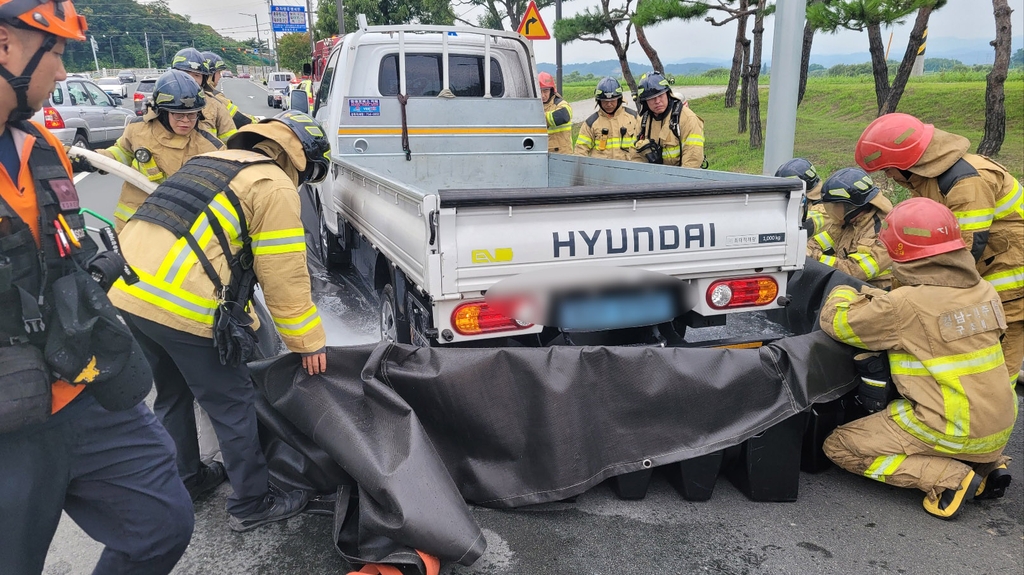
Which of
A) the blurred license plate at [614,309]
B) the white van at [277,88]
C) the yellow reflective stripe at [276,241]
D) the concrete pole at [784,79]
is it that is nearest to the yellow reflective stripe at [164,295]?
the yellow reflective stripe at [276,241]

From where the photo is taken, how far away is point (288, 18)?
5472 centimetres

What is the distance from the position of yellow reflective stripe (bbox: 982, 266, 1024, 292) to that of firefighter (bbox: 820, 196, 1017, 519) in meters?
0.67

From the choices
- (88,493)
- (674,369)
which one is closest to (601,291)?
(674,369)

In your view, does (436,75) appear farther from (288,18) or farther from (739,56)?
(288,18)

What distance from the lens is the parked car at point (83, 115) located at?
14.5 meters

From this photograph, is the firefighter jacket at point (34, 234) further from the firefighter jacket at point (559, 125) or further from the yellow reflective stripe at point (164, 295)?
the firefighter jacket at point (559, 125)

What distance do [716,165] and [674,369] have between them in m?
9.50

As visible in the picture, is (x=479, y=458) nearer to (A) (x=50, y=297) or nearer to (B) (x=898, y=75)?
(A) (x=50, y=297)

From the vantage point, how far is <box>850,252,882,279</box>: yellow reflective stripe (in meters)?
4.06

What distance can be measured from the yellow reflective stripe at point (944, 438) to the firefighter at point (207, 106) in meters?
4.61

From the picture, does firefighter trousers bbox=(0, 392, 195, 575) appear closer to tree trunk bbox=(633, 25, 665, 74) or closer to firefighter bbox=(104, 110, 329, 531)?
firefighter bbox=(104, 110, 329, 531)

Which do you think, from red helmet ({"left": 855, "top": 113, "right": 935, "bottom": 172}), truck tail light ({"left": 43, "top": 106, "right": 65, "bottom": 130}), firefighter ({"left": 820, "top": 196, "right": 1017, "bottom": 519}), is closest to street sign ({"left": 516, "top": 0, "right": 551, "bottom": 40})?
red helmet ({"left": 855, "top": 113, "right": 935, "bottom": 172})

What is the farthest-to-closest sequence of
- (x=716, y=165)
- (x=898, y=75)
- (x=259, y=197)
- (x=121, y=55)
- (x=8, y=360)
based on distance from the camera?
(x=121, y=55), (x=716, y=165), (x=898, y=75), (x=259, y=197), (x=8, y=360)

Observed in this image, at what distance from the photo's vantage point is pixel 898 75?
8492 mm
